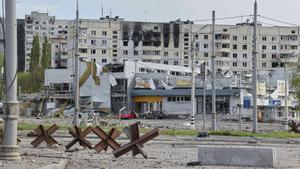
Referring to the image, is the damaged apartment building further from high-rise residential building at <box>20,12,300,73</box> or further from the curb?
the curb

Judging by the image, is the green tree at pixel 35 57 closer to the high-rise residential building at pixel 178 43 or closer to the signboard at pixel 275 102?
the high-rise residential building at pixel 178 43

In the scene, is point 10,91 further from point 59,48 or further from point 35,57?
point 59,48

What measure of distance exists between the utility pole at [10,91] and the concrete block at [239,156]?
5.35 meters

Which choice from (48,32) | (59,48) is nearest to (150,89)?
(59,48)

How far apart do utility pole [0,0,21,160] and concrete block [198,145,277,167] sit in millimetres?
5347

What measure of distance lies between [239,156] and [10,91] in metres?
6.53

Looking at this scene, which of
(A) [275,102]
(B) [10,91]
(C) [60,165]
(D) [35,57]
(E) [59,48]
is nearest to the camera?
(C) [60,165]


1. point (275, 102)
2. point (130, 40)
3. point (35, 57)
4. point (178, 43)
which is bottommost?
point (275, 102)

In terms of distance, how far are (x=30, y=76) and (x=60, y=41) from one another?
37991 millimetres

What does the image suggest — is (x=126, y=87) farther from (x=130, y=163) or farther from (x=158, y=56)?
(x=130, y=163)

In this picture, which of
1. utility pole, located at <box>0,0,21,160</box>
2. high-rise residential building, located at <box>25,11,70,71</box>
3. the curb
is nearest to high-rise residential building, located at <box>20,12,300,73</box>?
high-rise residential building, located at <box>25,11,70,71</box>

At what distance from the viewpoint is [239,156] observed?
56.6 feet

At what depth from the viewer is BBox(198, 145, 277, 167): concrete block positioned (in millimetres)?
17047

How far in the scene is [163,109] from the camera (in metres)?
110
